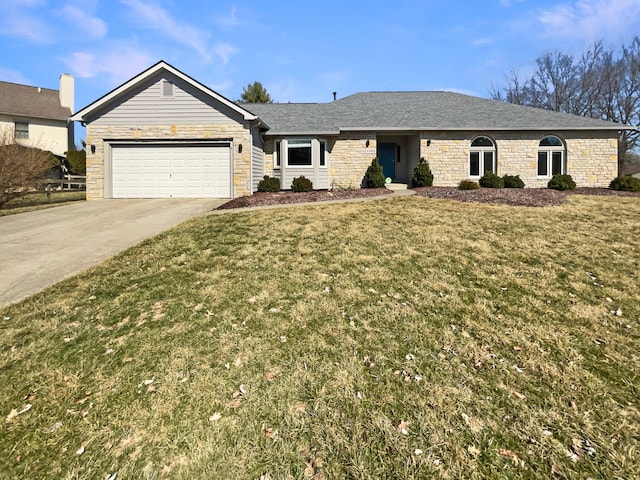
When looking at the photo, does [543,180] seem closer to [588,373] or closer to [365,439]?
[588,373]

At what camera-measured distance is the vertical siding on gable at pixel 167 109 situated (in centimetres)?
1477

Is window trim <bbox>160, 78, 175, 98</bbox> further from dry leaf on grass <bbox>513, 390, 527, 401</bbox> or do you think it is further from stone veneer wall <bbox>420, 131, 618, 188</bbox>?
dry leaf on grass <bbox>513, 390, 527, 401</bbox>

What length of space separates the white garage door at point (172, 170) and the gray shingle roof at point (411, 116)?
12.2ft

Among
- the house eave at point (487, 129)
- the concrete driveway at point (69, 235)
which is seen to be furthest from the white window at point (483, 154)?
the concrete driveway at point (69, 235)

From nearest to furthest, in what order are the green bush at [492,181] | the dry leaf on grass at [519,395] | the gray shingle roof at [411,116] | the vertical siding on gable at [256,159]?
the dry leaf on grass at [519,395] < the vertical siding on gable at [256,159] < the green bush at [492,181] < the gray shingle roof at [411,116]

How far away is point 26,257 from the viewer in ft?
22.2

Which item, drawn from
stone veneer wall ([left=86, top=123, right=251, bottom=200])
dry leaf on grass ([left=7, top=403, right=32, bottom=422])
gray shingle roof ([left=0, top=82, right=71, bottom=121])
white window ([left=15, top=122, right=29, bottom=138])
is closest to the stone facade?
stone veneer wall ([left=86, top=123, right=251, bottom=200])

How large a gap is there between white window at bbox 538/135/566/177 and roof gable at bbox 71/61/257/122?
1489 centimetres

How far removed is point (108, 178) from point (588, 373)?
17.0m

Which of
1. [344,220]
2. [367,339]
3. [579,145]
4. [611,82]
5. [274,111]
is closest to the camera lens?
[367,339]

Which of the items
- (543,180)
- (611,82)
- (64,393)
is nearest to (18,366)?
(64,393)

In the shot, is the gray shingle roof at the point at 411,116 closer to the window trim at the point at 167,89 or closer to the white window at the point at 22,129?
the window trim at the point at 167,89

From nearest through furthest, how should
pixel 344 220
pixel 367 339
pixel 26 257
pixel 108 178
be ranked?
pixel 367 339
pixel 26 257
pixel 344 220
pixel 108 178

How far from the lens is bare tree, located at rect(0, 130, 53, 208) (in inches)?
532
